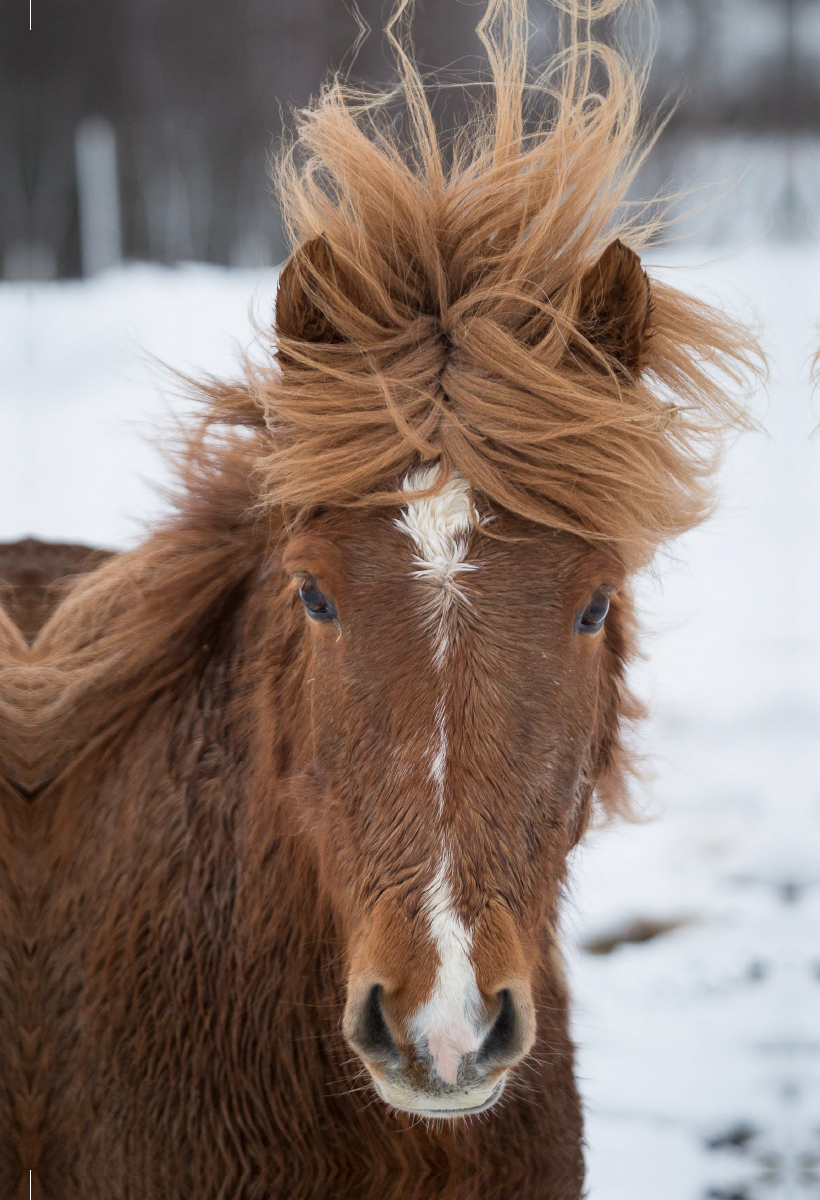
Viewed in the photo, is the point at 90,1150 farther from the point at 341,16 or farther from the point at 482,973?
the point at 341,16

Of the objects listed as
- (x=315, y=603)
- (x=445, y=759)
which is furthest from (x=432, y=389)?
(x=445, y=759)

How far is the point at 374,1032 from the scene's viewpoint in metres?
1.37

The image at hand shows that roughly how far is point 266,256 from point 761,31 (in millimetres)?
5068

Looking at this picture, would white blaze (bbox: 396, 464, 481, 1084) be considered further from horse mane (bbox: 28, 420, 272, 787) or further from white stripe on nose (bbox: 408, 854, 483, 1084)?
horse mane (bbox: 28, 420, 272, 787)

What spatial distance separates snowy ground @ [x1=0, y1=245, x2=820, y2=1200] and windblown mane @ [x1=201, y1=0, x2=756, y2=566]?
0.33 m

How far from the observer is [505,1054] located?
1350 millimetres

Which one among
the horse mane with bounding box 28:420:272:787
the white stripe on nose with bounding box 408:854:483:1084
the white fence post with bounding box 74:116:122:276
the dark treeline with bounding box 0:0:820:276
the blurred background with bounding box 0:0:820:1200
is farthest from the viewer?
the white fence post with bounding box 74:116:122:276

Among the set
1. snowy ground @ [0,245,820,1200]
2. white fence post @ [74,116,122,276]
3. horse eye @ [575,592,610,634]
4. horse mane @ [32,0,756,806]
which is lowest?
snowy ground @ [0,245,820,1200]

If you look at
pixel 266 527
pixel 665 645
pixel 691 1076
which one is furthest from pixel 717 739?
pixel 266 527

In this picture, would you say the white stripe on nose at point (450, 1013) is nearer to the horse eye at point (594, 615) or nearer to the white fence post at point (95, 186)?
the horse eye at point (594, 615)

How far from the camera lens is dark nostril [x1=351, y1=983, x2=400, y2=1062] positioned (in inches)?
53.4

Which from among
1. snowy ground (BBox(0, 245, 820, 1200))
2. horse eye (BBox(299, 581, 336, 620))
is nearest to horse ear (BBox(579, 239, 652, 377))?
snowy ground (BBox(0, 245, 820, 1200))

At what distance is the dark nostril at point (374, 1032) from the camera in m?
1.36

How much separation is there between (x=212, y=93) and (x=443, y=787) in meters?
8.66
